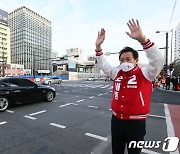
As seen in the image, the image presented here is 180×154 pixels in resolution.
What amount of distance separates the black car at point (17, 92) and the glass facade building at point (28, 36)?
11397cm

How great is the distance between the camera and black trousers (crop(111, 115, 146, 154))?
206cm

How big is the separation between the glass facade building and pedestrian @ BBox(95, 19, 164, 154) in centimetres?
12139

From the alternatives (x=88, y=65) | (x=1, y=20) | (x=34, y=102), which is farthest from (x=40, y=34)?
(x=34, y=102)

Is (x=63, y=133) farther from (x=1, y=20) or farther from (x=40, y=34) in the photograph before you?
(x=40, y=34)

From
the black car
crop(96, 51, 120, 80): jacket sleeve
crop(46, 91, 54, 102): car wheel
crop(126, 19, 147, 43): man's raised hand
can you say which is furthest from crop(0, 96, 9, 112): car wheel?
crop(126, 19, 147, 43): man's raised hand

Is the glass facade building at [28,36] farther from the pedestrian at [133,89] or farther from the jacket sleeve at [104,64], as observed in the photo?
the pedestrian at [133,89]

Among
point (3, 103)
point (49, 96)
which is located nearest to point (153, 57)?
point (3, 103)

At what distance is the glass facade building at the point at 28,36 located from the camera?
11888cm

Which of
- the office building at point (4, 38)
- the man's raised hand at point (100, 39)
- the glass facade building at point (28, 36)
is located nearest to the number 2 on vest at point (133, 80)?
the man's raised hand at point (100, 39)

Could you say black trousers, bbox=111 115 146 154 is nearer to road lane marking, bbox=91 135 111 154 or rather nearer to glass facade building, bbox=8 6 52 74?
road lane marking, bbox=91 135 111 154

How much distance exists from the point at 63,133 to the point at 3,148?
4.79 feet

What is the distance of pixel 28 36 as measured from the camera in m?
121

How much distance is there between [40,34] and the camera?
426 ft

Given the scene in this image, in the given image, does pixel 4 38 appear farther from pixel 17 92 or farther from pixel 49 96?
pixel 17 92
